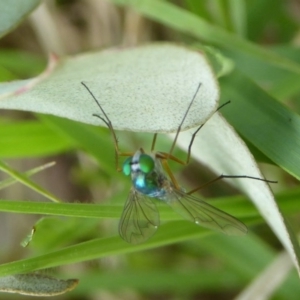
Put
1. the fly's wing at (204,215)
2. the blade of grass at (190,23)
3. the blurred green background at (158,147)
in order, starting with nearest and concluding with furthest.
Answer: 1. the fly's wing at (204,215)
2. the blurred green background at (158,147)
3. the blade of grass at (190,23)

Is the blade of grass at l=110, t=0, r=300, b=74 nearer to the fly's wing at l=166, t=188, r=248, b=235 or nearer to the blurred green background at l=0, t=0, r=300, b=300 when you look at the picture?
the blurred green background at l=0, t=0, r=300, b=300

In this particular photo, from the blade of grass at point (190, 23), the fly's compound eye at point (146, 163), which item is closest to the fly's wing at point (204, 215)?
the fly's compound eye at point (146, 163)

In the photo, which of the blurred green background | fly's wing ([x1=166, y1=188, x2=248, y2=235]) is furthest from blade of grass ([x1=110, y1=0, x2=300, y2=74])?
fly's wing ([x1=166, y1=188, x2=248, y2=235])

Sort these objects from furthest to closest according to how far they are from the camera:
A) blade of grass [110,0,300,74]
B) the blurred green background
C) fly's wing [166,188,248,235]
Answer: blade of grass [110,0,300,74] → the blurred green background → fly's wing [166,188,248,235]

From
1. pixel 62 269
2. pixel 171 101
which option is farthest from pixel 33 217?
pixel 171 101

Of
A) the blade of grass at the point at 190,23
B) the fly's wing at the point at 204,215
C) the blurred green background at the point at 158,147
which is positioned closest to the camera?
the fly's wing at the point at 204,215

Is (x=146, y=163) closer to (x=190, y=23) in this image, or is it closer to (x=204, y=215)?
(x=204, y=215)

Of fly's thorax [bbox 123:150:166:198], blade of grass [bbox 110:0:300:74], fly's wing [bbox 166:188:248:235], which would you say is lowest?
fly's wing [bbox 166:188:248:235]

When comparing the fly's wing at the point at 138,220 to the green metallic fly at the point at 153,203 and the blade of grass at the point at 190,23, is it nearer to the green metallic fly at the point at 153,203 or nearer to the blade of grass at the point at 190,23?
the green metallic fly at the point at 153,203
